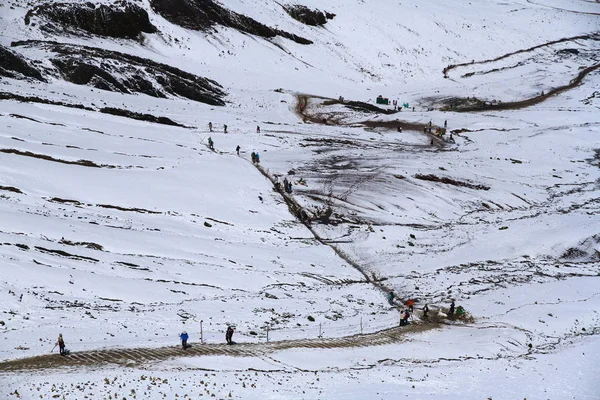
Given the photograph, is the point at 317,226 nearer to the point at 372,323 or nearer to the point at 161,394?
the point at 372,323

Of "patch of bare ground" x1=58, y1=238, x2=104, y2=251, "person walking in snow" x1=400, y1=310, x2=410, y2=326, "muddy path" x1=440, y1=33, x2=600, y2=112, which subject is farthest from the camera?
"muddy path" x1=440, y1=33, x2=600, y2=112

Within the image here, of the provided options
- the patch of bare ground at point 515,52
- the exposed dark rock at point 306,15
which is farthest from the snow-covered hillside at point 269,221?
the exposed dark rock at point 306,15

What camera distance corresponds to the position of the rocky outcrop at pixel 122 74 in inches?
2579

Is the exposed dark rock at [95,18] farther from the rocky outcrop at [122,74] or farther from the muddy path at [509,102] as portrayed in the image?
the muddy path at [509,102]

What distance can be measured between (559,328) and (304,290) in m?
14.6

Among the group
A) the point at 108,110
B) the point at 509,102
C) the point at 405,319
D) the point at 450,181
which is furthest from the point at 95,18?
the point at 405,319

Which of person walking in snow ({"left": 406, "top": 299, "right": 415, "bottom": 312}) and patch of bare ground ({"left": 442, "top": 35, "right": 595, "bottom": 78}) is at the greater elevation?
patch of bare ground ({"left": 442, "top": 35, "right": 595, "bottom": 78})

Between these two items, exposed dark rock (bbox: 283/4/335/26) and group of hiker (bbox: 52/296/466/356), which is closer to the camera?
group of hiker (bbox: 52/296/466/356)

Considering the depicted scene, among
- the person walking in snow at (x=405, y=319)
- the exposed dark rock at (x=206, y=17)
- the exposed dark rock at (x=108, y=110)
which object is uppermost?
the exposed dark rock at (x=206, y=17)

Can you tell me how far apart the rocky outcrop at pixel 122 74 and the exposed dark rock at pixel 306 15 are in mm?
43316

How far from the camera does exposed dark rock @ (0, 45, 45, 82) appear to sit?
60469mm

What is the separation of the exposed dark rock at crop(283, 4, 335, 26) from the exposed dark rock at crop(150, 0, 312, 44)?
32.2 feet

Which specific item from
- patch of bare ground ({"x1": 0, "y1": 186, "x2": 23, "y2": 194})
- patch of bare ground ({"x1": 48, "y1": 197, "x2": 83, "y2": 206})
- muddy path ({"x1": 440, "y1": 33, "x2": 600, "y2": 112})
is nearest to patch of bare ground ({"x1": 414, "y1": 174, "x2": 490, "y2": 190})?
patch of bare ground ({"x1": 48, "y1": 197, "x2": 83, "y2": 206})

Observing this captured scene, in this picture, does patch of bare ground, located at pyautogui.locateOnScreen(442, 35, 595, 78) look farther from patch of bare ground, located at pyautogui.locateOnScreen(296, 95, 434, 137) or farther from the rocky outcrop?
the rocky outcrop
